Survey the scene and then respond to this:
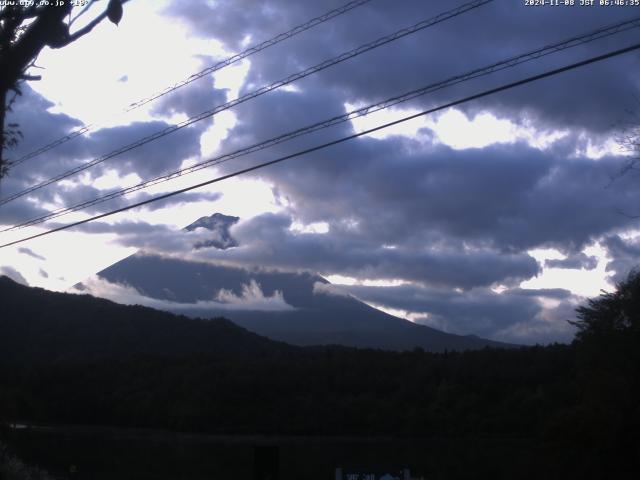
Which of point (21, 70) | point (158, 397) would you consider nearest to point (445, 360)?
point (158, 397)

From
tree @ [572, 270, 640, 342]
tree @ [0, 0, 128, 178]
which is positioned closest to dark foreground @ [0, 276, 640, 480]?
tree @ [572, 270, 640, 342]

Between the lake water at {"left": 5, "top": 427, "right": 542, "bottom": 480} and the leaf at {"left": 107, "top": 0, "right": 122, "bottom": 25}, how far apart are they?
69.1 ft

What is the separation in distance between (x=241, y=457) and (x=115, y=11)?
3084cm

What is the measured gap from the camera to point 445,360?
193ft

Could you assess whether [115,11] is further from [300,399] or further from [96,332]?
[96,332]

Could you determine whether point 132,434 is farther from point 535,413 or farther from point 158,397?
point 535,413

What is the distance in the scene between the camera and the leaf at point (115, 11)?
26.7 feet

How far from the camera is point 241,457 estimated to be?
36688 mm

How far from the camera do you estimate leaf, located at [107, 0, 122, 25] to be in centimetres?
815

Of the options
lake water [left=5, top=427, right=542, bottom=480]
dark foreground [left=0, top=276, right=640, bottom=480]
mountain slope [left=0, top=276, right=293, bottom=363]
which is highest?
mountain slope [left=0, top=276, right=293, bottom=363]

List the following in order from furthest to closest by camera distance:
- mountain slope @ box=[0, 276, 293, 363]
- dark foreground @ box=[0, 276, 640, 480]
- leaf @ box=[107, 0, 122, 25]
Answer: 1. mountain slope @ box=[0, 276, 293, 363]
2. dark foreground @ box=[0, 276, 640, 480]
3. leaf @ box=[107, 0, 122, 25]

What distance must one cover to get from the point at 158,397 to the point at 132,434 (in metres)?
10.0

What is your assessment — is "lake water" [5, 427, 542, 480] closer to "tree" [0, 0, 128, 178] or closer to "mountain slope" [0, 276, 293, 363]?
"tree" [0, 0, 128, 178]

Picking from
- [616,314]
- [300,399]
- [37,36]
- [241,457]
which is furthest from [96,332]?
[37,36]
